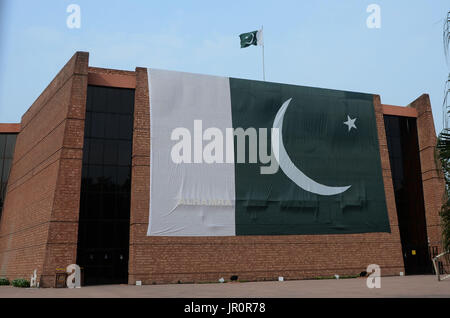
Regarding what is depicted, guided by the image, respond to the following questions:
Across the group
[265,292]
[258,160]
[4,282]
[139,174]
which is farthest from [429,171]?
[4,282]

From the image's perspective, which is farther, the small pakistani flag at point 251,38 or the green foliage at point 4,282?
the small pakistani flag at point 251,38

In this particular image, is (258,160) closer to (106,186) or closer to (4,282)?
(106,186)

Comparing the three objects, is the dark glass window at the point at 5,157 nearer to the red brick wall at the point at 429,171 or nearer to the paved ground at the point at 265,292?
the paved ground at the point at 265,292

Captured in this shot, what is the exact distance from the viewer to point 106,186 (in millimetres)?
23797

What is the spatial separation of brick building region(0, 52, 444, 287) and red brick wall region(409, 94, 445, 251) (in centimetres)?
14

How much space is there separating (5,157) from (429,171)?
30.3m

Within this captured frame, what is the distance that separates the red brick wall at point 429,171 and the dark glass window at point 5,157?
1170 inches

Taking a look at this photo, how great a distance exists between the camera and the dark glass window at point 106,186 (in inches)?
902

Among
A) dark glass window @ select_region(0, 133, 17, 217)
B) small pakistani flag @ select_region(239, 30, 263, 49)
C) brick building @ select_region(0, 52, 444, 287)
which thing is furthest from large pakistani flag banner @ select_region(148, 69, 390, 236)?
dark glass window @ select_region(0, 133, 17, 217)

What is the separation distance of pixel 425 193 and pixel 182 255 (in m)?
17.7

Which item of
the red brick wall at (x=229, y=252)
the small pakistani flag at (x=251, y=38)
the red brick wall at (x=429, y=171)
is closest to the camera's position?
the red brick wall at (x=229, y=252)

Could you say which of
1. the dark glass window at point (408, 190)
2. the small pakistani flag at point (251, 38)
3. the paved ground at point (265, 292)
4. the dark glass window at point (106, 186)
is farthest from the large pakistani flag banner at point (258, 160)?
the paved ground at point (265, 292)

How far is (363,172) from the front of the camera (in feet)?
91.0

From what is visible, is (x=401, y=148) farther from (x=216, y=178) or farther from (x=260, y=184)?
(x=216, y=178)
